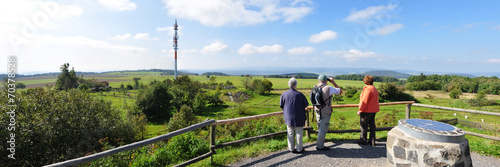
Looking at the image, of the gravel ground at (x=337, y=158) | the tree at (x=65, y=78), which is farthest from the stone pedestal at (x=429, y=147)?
the tree at (x=65, y=78)

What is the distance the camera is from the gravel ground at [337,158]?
4992mm

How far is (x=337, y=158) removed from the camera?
5.27 metres

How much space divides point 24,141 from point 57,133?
247 cm

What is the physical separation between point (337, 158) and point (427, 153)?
6.68 ft

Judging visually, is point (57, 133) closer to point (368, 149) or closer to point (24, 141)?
point (24, 141)

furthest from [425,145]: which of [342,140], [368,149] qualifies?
[342,140]

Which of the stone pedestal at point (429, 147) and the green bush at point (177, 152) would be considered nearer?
the stone pedestal at point (429, 147)

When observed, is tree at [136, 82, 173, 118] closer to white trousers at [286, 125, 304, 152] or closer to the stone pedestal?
white trousers at [286, 125, 304, 152]

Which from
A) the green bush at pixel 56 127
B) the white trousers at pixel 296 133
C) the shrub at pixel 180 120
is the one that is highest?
the white trousers at pixel 296 133

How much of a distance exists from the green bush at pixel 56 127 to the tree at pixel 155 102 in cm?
1938

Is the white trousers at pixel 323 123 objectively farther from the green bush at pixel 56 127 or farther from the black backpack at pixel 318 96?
the green bush at pixel 56 127

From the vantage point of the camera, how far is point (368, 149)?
228 inches

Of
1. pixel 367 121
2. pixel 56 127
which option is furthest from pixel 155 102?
pixel 367 121

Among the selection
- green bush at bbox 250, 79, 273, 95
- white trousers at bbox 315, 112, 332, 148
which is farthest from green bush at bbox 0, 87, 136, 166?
green bush at bbox 250, 79, 273, 95
